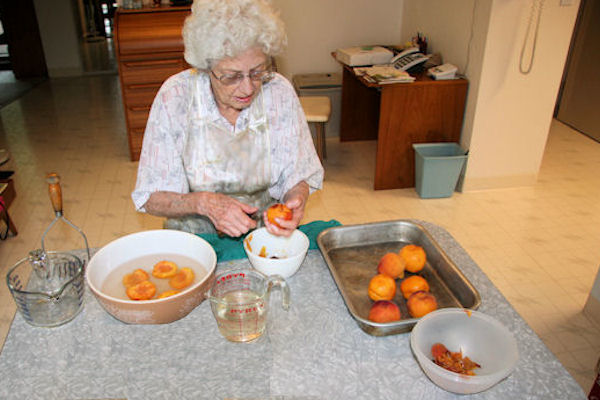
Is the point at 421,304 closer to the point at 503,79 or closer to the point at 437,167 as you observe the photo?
the point at 437,167

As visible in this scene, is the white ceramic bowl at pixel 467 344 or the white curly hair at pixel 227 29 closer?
the white ceramic bowl at pixel 467 344

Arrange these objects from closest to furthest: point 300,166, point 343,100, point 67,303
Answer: point 67,303, point 300,166, point 343,100

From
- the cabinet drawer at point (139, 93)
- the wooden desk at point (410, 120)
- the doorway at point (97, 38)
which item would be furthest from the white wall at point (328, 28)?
the doorway at point (97, 38)

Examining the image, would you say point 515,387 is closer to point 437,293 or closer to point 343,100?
point 437,293

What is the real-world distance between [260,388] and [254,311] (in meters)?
0.16

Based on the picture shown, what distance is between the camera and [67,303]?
1135mm

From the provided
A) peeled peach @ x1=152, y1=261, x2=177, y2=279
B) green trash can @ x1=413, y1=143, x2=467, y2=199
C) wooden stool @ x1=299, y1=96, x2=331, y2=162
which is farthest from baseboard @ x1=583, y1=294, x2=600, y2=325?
wooden stool @ x1=299, y1=96, x2=331, y2=162

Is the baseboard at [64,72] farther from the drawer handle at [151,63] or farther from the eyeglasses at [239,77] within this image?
the eyeglasses at [239,77]

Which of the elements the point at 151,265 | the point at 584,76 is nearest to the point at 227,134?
the point at 151,265

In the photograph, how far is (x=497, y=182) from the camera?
136 inches

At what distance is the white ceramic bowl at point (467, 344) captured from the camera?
90 cm

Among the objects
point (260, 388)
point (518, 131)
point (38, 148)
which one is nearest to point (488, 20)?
point (518, 131)

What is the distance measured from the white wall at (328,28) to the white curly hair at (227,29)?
2878mm

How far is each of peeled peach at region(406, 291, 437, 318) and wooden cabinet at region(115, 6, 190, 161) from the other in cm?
316
